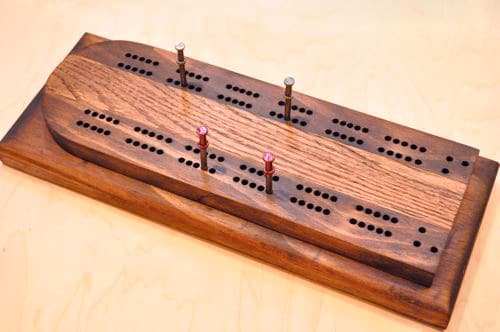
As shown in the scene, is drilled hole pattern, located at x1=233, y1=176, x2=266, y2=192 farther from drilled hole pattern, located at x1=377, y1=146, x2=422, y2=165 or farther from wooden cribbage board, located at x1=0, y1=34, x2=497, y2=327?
drilled hole pattern, located at x1=377, y1=146, x2=422, y2=165

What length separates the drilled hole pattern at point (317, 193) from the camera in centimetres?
165

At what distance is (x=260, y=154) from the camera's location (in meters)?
1.71

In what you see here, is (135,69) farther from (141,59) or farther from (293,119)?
(293,119)

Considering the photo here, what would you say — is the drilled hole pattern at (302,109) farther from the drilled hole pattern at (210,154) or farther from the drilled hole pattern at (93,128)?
the drilled hole pattern at (93,128)

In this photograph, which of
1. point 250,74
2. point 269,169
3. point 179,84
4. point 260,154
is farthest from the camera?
point 250,74

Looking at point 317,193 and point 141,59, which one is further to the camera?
point 141,59

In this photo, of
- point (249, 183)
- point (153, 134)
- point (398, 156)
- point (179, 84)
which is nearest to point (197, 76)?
point (179, 84)

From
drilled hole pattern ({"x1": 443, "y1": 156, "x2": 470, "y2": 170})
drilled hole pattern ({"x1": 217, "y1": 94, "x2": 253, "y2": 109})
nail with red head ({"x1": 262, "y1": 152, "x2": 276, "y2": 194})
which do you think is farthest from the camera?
drilled hole pattern ({"x1": 217, "y1": 94, "x2": 253, "y2": 109})

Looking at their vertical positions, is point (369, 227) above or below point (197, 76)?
below

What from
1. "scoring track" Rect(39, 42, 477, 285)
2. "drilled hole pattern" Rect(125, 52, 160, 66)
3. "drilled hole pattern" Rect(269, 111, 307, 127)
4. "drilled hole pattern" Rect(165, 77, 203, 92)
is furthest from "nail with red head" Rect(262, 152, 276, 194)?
"drilled hole pattern" Rect(125, 52, 160, 66)

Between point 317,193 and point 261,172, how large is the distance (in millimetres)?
104

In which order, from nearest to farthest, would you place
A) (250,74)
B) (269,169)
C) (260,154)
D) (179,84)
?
(269,169)
(260,154)
(179,84)
(250,74)

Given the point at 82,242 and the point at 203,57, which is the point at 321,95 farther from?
the point at 82,242

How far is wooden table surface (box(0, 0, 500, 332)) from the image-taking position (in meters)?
1.64
